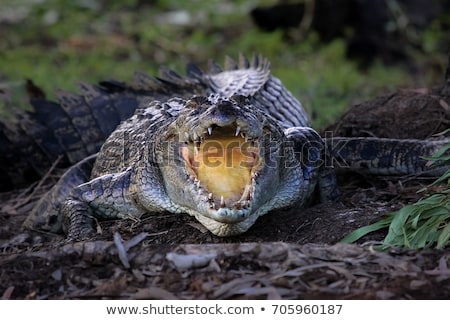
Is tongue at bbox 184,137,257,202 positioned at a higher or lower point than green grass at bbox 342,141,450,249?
higher

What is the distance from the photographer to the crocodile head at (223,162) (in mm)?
3939

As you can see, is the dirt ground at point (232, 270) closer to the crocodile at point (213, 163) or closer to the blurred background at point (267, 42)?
the crocodile at point (213, 163)

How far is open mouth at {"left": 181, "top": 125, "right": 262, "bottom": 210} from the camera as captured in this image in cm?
411

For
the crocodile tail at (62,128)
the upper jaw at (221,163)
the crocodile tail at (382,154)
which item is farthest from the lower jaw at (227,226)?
Answer: the crocodile tail at (62,128)

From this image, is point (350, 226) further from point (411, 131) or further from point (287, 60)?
point (287, 60)

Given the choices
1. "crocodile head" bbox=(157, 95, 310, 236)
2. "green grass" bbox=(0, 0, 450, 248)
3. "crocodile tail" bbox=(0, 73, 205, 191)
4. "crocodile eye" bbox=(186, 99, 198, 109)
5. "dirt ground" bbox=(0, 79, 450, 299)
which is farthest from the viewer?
"green grass" bbox=(0, 0, 450, 248)

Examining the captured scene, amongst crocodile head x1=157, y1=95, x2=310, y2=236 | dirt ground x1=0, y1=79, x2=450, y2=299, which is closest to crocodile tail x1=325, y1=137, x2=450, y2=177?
crocodile head x1=157, y1=95, x2=310, y2=236

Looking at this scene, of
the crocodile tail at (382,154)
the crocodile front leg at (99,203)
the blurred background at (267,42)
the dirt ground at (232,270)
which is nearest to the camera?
the dirt ground at (232,270)

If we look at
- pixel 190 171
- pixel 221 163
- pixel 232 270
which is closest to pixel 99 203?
pixel 190 171

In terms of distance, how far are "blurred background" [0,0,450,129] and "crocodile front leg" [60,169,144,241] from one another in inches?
182

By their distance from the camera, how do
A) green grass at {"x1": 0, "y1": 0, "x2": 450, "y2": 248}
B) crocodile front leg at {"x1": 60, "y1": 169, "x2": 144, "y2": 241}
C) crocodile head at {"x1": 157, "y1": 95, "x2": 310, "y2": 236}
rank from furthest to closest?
green grass at {"x1": 0, "y1": 0, "x2": 450, "y2": 248} → crocodile front leg at {"x1": 60, "y1": 169, "x2": 144, "y2": 241} → crocodile head at {"x1": 157, "y1": 95, "x2": 310, "y2": 236}

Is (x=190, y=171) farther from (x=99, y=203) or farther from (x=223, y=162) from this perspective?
(x=99, y=203)

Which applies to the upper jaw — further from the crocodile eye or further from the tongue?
the crocodile eye
